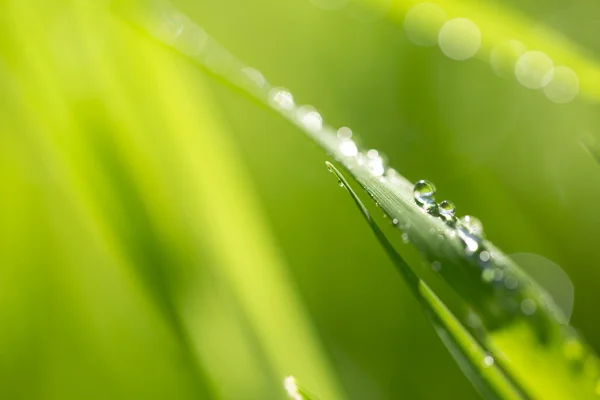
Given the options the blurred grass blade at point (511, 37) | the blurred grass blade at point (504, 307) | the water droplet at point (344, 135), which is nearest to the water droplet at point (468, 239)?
the blurred grass blade at point (504, 307)

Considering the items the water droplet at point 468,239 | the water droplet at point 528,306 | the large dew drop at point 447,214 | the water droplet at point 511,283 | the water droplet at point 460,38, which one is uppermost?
the water droplet at point 460,38

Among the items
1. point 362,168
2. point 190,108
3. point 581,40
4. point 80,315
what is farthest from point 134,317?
point 581,40

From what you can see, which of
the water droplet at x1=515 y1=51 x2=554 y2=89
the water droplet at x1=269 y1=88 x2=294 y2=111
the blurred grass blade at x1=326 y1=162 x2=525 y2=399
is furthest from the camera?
the water droplet at x1=515 y1=51 x2=554 y2=89

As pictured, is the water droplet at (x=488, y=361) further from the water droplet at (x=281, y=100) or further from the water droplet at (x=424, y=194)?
the water droplet at (x=281, y=100)

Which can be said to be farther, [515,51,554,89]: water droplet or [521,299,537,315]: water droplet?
[515,51,554,89]: water droplet

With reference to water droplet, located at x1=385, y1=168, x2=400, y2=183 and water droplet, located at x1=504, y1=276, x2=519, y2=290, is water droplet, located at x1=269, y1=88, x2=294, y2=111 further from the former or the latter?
water droplet, located at x1=504, y1=276, x2=519, y2=290

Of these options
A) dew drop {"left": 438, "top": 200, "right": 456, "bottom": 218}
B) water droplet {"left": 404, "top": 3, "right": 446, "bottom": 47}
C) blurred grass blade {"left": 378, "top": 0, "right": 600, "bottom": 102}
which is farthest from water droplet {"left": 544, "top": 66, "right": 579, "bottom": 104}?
dew drop {"left": 438, "top": 200, "right": 456, "bottom": 218}

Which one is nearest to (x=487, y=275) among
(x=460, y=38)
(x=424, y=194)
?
(x=424, y=194)

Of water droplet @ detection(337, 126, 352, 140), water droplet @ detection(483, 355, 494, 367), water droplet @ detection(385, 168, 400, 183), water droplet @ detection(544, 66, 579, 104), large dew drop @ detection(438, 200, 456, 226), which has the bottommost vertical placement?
water droplet @ detection(483, 355, 494, 367)
